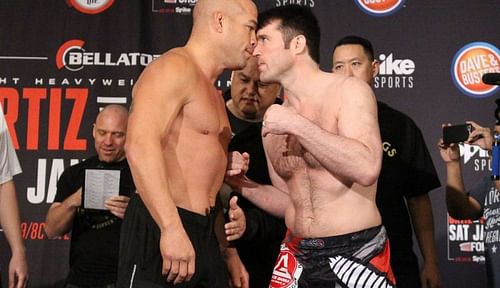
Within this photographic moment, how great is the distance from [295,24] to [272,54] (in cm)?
12

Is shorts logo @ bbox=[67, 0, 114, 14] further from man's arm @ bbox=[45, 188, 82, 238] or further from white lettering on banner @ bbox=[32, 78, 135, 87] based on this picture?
man's arm @ bbox=[45, 188, 82, 238]

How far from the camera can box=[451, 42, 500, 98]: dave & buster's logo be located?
3.67 m

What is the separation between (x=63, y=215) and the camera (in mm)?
3111

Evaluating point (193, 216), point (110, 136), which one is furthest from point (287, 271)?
point (110, 136)

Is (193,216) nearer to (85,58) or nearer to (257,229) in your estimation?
(257,229)

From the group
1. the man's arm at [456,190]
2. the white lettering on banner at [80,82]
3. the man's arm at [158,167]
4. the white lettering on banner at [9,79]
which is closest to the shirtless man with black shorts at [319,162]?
the man's arm at [158,167]

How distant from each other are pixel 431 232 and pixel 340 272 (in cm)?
106

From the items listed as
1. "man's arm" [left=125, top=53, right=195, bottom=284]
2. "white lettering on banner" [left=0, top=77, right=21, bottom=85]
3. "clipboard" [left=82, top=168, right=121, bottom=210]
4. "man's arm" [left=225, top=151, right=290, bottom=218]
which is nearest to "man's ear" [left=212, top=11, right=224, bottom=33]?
"man's arm" [left=125, top=53, right=195, bottom=284]

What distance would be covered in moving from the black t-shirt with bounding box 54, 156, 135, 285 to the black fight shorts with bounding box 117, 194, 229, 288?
822 mm

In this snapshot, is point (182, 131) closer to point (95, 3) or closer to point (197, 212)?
point (197, 212)

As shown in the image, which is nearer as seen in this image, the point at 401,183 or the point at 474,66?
the point at 401,183

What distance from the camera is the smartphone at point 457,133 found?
2945 millimetres

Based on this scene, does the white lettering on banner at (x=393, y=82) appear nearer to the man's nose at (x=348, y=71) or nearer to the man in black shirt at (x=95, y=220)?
the man's nose at (x=348, y=71)

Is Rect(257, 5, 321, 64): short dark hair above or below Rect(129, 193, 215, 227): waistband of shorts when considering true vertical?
above
